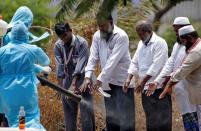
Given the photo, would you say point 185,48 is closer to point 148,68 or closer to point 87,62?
point 148,68

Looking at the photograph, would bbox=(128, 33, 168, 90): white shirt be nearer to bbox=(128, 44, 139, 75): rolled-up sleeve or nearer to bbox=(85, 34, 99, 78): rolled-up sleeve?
bbox=(128, 44, 139, 75): rolled-up sleeve

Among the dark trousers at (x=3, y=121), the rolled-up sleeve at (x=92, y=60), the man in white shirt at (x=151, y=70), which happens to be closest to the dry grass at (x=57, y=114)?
the rolled-up sleeve at (x=92, y=60)

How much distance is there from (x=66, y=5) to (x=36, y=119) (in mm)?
4576

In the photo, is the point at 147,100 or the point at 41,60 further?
the point at 147,100

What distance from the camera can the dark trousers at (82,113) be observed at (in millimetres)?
9383

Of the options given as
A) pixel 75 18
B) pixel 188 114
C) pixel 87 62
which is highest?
pixel 75 18

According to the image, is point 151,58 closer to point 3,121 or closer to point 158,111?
point 158,111

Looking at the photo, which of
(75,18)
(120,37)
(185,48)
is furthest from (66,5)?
(120,37)

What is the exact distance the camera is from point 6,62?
764 cm

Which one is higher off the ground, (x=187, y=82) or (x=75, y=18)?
(x=75, y=18)

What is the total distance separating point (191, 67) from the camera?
798 centimetres

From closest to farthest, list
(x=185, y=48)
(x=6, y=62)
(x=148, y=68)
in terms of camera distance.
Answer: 1. (x=6, y=62)
2. (x=185, y=48)
3. (x=148, y=68)

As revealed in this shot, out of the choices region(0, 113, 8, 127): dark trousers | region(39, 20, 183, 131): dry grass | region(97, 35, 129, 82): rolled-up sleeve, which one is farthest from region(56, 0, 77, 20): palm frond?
region(39, 20, 183, 131): dry grass

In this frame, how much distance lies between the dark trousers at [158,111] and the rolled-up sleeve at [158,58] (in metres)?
0.28
